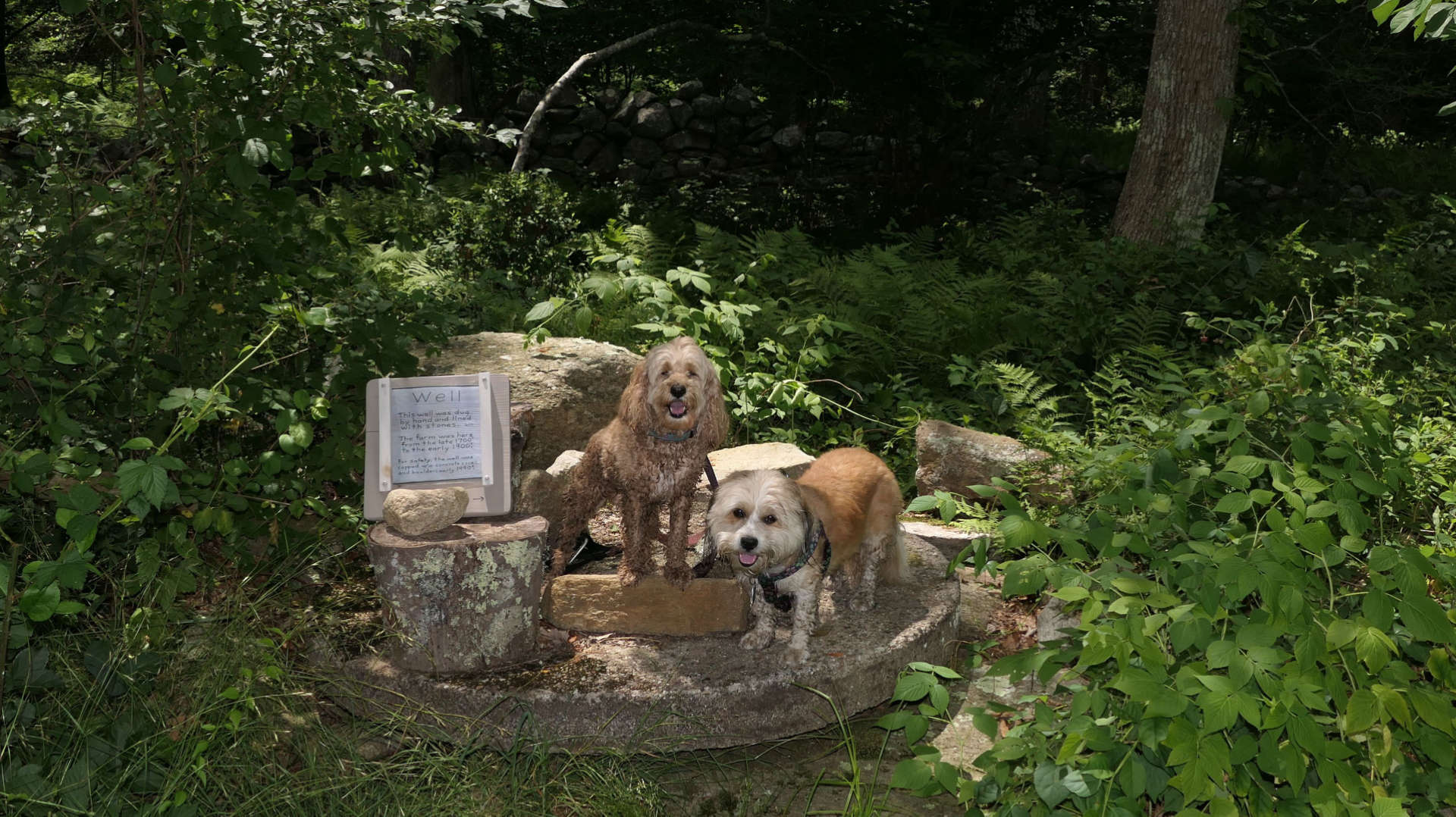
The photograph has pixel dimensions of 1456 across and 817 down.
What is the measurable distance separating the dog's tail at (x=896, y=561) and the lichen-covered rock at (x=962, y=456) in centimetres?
133

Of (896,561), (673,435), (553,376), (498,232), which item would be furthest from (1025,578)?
(498,232)

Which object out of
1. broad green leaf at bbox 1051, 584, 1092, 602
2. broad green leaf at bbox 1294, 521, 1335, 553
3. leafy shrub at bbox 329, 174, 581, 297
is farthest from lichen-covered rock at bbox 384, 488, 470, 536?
leafy shrub at bbox 329, 174, 581, 297

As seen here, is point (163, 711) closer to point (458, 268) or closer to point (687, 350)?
point (687, 350)

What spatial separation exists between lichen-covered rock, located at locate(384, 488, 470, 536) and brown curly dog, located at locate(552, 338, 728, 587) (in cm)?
64

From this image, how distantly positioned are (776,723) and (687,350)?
63.0 inches

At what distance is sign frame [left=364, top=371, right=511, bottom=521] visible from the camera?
4680 mm

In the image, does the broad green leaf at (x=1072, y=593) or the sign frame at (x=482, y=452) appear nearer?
the broad green leaf at (x=1072, y=593)

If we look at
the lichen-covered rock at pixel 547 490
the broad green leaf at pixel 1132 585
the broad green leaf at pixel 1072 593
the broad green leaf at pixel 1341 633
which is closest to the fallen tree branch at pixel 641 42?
the lichen-covered rock at pixel 547 490

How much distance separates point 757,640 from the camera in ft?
15.4

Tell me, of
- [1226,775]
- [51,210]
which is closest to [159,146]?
[51,210]

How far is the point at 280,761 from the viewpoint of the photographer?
4078 millimetres

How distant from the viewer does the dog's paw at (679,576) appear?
4.74m

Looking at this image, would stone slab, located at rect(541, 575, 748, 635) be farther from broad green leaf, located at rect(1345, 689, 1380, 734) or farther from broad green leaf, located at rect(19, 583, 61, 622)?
broad green leaf, located at rect(1345, 689, 1380, 734)

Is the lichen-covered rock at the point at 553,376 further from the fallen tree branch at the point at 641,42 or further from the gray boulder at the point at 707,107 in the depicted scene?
the gray boulder at the point at 707,107
